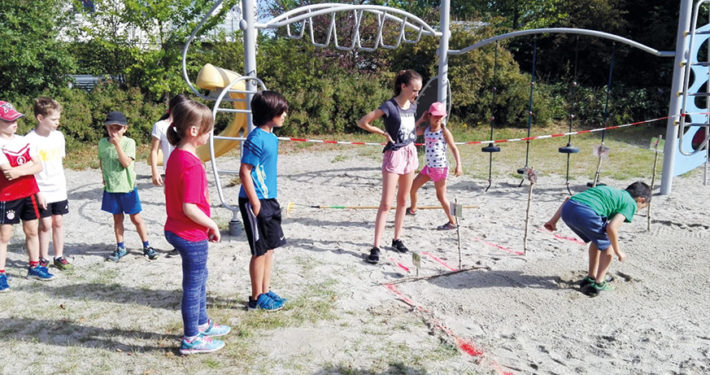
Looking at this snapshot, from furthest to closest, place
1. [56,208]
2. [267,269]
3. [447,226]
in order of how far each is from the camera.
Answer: [447,226], [56,208], [267,269]

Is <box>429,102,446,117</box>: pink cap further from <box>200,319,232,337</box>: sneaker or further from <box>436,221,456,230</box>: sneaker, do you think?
<box>200,319,232,337</box>: sneaker

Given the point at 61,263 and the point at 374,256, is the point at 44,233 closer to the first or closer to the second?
the point at 61,263

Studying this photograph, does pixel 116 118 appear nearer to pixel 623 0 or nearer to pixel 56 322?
pixel 56 322

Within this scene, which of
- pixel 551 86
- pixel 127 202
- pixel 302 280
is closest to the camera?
pixel 302 280

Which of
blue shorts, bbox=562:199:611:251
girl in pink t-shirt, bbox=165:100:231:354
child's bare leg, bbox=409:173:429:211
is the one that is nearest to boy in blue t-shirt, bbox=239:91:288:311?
girl in pink t-shirt, bbox=165:100:231:354

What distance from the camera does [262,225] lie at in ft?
11.6

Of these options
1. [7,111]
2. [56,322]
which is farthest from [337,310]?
[7,111]

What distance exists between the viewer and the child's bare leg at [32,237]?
4.24 m

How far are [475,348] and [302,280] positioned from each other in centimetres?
168

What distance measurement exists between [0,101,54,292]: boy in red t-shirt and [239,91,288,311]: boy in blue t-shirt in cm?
191

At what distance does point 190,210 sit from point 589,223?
2914mm

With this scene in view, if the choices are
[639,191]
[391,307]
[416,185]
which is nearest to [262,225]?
[391,307]

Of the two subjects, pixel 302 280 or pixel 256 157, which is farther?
pixel 302 280

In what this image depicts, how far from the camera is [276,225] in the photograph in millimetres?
3611
